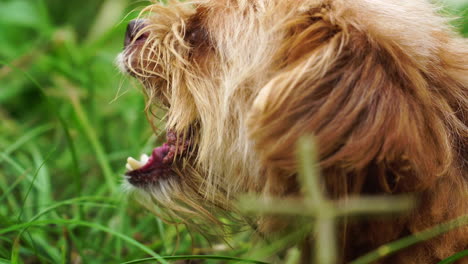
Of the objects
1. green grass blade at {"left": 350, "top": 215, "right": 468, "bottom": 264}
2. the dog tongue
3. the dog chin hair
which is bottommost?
green grass blade at {"left": 350, "top": 215, "right": 468, "bottom": 264}

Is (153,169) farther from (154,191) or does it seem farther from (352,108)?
(352,108)

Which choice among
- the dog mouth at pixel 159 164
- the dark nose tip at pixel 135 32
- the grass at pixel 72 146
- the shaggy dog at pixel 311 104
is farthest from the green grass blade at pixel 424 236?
the dark nose tip at pixel 135 32

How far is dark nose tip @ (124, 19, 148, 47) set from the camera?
2176mm

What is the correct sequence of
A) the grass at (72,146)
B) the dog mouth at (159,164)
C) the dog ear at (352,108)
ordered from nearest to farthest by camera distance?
1. the dog ear at (352,108)
2. the dog mouth at (159,164)
3. the grass at (72,146)

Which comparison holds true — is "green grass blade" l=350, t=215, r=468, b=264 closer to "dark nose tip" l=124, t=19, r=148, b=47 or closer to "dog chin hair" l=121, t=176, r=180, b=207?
"dog chin hair" l=121, t=176, r=180, b=207

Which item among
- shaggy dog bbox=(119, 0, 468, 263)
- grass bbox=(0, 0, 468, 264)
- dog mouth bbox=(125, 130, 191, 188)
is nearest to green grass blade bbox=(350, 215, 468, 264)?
shaggy dog bbox=(119, 0, 468, 263)

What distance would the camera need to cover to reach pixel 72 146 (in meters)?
2.48

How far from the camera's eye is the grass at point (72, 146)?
8.08ft

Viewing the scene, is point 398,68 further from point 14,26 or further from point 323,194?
point 14,26

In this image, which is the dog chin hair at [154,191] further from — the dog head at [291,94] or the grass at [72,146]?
A: the grass at [72,146]

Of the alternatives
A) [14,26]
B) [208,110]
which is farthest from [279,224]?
[14,26]

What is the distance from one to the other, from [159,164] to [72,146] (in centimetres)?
51

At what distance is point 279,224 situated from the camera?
183cm

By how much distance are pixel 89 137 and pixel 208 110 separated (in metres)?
1.31
